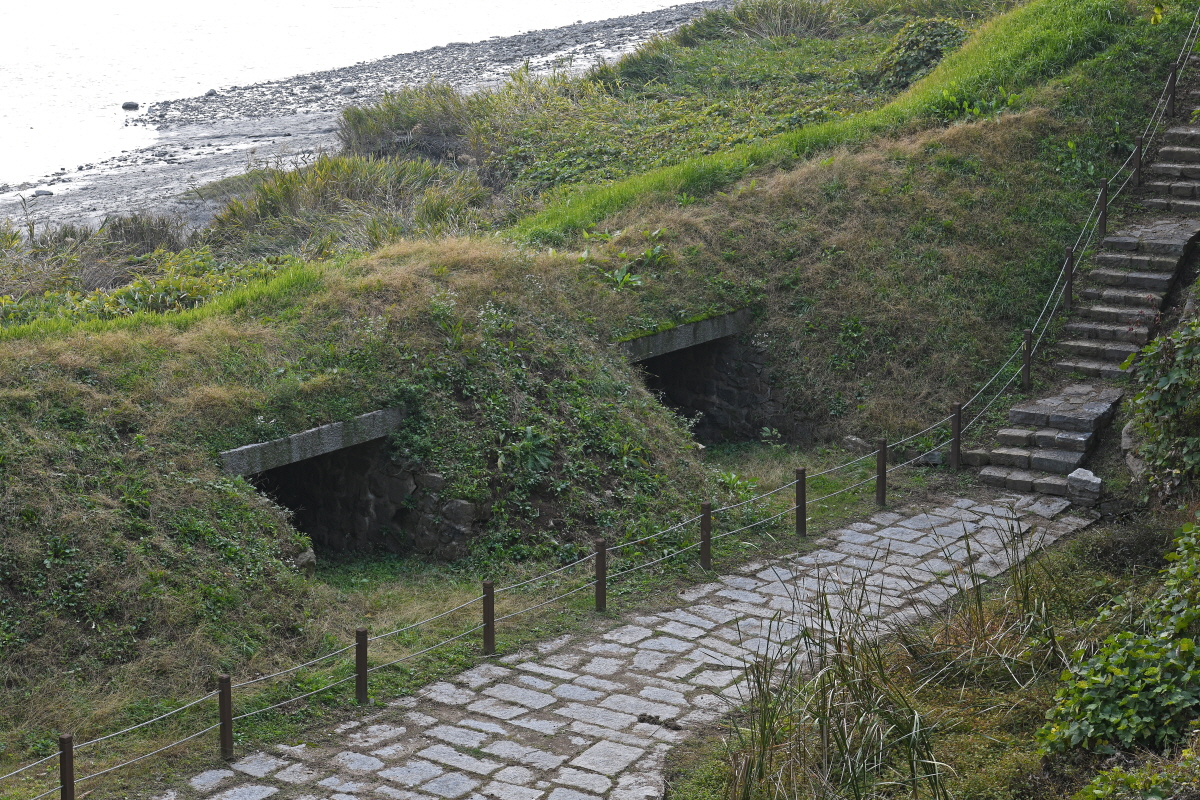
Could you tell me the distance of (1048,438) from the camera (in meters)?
11.8

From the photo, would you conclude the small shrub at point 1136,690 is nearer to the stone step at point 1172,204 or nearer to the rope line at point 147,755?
the rope line at point 147,755

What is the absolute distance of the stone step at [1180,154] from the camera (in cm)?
1522

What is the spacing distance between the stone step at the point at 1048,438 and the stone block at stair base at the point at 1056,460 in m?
0.08

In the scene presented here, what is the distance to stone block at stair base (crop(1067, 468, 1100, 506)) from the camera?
430 inches

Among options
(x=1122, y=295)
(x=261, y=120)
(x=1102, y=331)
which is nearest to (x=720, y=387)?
(x=1102, y=331)

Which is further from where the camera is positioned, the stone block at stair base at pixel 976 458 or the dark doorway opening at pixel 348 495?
the stone block at stair base at pixel 976 458

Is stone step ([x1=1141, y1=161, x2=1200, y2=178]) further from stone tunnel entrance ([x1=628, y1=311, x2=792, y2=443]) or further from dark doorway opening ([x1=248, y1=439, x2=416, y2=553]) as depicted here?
dark doorway opening ([x1=248, y1=439, x2=416, y2=553])

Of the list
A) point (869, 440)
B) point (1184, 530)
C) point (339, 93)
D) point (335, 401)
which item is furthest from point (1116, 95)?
point (339, 93)

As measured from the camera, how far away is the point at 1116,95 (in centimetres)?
1638

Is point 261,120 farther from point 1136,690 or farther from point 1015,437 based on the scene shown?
point 1136,690

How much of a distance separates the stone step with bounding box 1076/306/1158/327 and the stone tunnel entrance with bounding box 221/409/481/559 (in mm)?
8170

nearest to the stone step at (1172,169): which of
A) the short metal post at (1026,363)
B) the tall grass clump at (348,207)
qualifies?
the short metal post at (1026,363)

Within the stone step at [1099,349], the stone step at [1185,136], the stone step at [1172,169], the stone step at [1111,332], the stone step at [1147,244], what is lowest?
A: the stone step at [1099,349]

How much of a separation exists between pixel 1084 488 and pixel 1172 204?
5.78 metres
